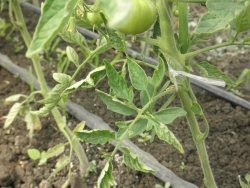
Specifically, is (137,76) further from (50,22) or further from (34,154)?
(34,154)

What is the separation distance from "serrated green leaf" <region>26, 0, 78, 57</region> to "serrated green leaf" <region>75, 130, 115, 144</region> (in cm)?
33

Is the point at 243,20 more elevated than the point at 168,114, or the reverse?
the point at 243,20

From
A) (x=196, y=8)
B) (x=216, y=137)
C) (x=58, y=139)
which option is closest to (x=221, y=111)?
(x=216, y=137)

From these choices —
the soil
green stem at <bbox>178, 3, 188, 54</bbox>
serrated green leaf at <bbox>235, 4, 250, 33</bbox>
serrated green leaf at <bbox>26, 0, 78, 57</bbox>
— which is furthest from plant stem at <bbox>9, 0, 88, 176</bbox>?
serrated green leaf at <bbox>26, 0, 78, 57</bbox>

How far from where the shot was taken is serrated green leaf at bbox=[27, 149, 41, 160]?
1399 millimetres

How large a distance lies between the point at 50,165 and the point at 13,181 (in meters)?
0.15

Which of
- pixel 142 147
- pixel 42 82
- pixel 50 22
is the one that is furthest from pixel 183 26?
pixel 142 147

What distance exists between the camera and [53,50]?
209 cm

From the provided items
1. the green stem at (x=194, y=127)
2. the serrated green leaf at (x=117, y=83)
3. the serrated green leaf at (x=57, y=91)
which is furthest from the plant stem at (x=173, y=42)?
the serrated green leaf at (x=57, y=91)

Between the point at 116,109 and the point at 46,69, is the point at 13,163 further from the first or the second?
the point at 116,109

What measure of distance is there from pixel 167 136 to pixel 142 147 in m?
0.82

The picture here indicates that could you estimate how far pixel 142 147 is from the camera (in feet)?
4.80

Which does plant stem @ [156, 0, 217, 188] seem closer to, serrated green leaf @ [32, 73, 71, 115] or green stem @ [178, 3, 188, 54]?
green stem @ [178, 3, 188, 54]

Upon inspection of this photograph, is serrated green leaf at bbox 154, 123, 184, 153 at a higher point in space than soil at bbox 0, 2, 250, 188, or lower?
higher
